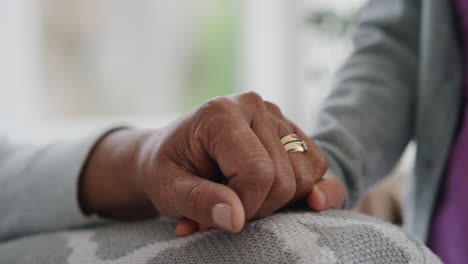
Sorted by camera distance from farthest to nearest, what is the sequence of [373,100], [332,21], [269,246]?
[332,21] → [373,100] → [269,246]

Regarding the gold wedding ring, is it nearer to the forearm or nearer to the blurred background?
the forearm

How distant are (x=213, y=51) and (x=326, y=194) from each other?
203 centimetres

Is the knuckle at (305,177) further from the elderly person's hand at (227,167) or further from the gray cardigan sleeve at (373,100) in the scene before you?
the gray cardigan sleeve at (373,100)

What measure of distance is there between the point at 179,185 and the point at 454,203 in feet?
1.63

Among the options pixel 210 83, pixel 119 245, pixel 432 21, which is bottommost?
pixel 210 83

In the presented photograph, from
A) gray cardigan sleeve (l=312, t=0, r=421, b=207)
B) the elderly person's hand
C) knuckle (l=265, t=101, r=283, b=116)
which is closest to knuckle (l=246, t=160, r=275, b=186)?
the elderly person's hand

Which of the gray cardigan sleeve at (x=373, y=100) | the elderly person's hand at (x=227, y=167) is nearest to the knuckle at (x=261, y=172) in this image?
the elderly person's hand at (x=227, y=167)

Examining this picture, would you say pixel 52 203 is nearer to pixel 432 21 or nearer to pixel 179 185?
pixel 179 185

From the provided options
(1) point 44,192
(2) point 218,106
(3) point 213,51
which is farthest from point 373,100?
(3) point 213,51

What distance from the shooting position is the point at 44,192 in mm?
606

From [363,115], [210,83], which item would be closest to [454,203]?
[363,115]

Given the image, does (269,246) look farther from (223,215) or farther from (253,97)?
(253,97)

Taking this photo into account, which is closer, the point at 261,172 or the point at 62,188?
the point at 261,172

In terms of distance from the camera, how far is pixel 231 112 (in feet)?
1.43
